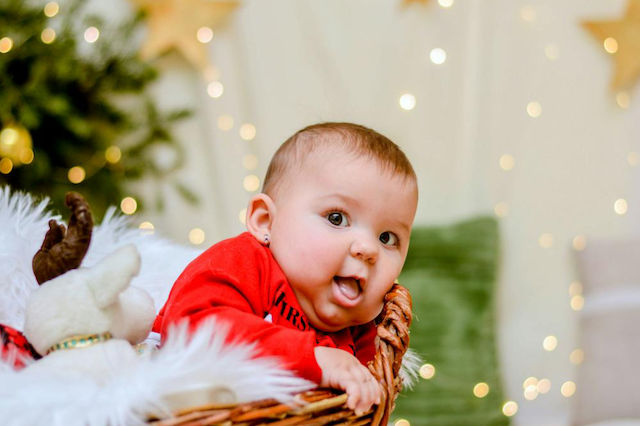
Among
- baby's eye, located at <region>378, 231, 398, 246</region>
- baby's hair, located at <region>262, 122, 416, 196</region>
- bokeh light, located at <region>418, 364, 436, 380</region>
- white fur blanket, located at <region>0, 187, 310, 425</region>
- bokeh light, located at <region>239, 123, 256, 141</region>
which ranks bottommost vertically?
bokeh light, located at <region>418, 364, 436, 380</region>

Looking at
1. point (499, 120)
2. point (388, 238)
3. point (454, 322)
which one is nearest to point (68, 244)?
point (388, 238)

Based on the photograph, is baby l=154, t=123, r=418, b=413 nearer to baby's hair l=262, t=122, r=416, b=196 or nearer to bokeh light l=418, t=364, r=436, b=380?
baby's hair l=262, t=122, r=416, b=196

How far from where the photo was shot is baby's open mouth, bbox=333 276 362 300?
95 cm

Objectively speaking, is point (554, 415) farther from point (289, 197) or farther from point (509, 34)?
point (289, 197)

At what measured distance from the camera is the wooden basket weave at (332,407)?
2.17 ft

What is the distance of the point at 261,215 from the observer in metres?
1.02

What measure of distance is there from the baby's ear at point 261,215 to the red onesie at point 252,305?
0.7 inches

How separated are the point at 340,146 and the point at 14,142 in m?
1.07

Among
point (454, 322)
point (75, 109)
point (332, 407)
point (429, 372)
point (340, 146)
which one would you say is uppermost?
point (75, 109)

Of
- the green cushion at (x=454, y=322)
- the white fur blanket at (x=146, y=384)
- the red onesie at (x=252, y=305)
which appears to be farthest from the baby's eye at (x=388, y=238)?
the green cushion at (x=454, y=322)

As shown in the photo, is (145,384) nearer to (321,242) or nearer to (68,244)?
(68,244)

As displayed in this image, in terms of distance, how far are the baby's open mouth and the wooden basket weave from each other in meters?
0.04

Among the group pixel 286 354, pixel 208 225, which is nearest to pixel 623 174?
pixel 208 225

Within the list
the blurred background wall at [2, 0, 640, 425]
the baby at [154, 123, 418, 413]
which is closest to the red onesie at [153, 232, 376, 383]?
the baby at [154, 123, 418, 413]
